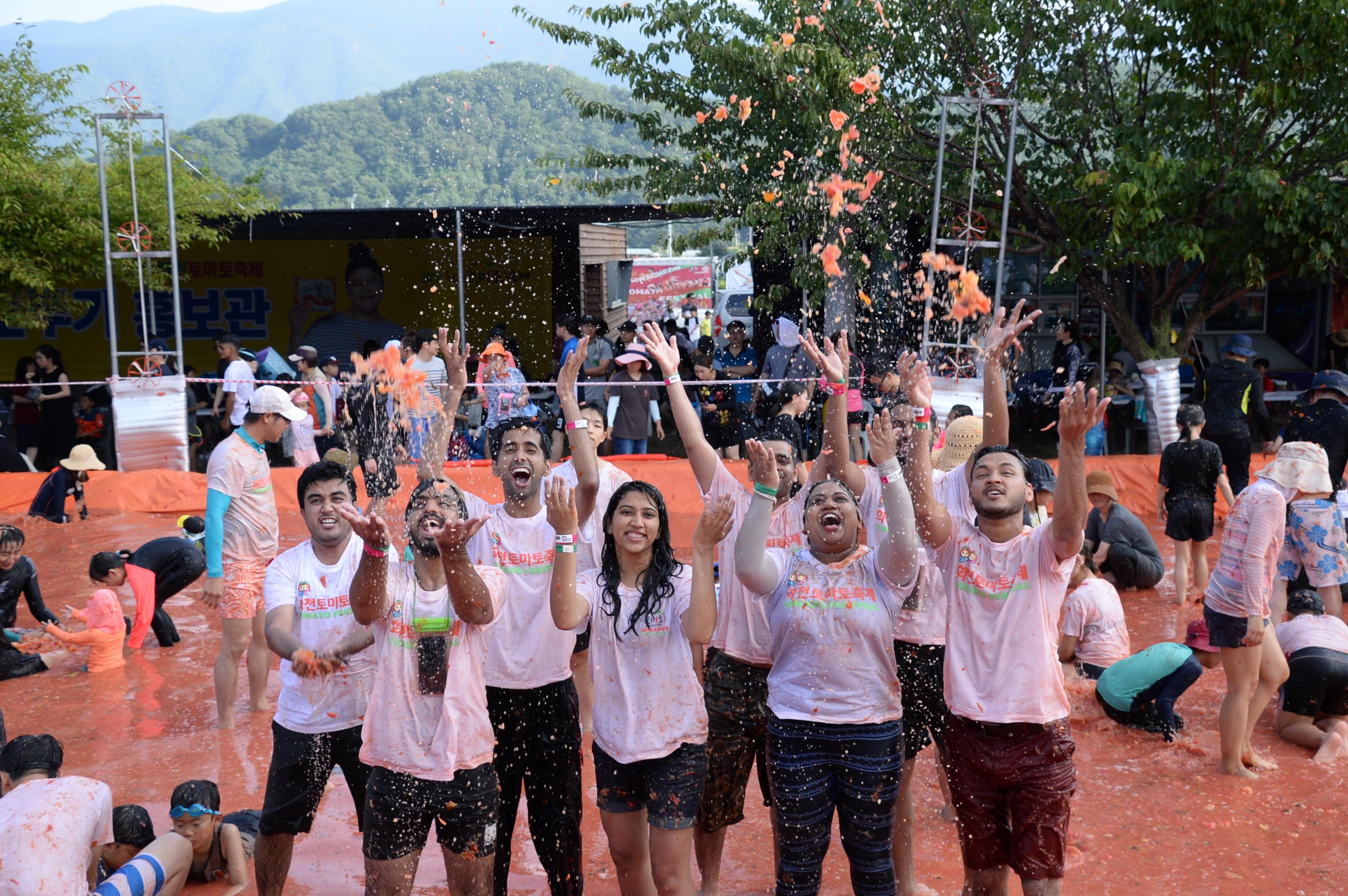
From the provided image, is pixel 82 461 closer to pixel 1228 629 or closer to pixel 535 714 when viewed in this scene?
pixel 535 714

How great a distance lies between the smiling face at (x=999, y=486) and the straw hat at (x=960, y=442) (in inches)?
65.1

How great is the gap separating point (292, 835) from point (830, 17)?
32.0 ft

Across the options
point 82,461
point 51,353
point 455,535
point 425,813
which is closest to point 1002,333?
point 455,535

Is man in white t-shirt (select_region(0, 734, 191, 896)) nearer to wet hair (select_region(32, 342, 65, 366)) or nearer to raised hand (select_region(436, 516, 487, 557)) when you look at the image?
raised hand (select_region(436, 516, 487, 557))

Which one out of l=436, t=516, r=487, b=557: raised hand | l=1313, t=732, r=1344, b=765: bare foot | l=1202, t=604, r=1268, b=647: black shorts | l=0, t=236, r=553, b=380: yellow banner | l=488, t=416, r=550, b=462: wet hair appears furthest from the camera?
l=0, t=236, r=553, b=380: yellow banner

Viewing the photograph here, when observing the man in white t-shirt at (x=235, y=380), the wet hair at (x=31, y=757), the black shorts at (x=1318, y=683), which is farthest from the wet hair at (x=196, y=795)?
the man in white t-shirt at (x=235, y=380)

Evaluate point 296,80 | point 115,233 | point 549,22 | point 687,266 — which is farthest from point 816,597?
point 296,80

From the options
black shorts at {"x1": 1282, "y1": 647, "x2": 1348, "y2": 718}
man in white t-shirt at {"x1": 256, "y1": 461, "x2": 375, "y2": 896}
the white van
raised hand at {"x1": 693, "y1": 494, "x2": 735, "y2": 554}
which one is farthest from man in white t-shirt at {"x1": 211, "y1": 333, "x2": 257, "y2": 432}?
the white van

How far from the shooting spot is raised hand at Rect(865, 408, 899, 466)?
3.75 metres

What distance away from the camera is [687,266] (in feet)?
101

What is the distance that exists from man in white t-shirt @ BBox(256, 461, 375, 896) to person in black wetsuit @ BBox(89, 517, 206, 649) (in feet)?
12.4

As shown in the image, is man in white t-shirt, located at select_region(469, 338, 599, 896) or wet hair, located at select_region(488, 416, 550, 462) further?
wet hair, located at select_region(488, 416, 550, 462)

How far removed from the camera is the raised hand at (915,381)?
4035mm

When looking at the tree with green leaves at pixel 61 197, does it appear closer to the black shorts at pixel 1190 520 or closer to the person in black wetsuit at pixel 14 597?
the person in black wetsuit at pixel 14 597
